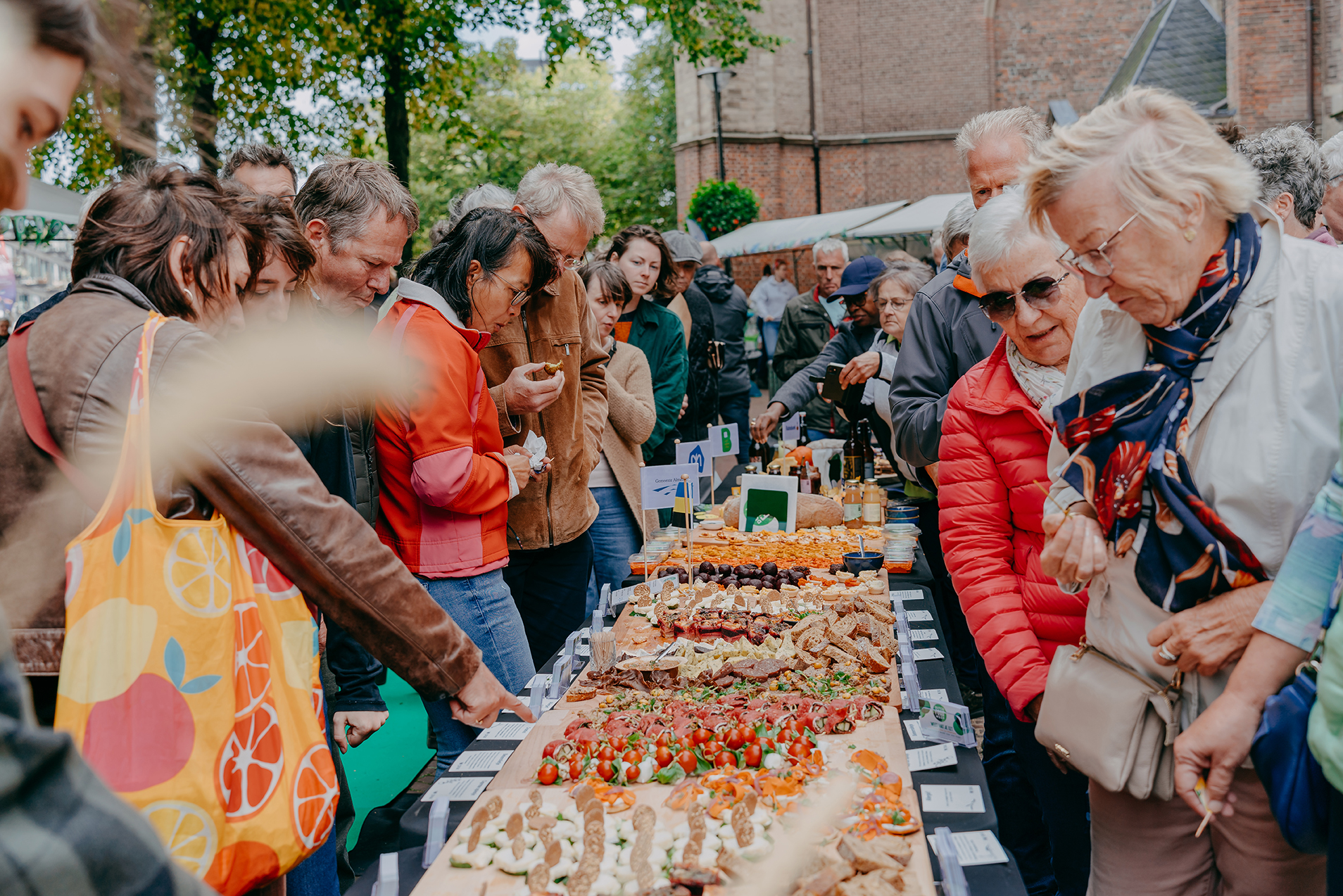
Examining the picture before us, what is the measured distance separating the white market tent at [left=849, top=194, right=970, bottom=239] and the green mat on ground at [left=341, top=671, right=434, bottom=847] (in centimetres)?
999

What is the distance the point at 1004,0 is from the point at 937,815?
21960mm

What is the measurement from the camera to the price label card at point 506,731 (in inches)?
85.1

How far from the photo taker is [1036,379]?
2027mm

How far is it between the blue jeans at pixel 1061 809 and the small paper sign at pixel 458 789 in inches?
44.7

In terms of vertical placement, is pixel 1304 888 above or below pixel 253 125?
below

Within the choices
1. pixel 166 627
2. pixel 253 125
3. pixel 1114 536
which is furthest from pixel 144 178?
pixel 253 125

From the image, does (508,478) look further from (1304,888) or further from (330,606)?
(1304,888)

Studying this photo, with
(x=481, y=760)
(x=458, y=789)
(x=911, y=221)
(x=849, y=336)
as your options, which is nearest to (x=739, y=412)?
(x=849, y=336)

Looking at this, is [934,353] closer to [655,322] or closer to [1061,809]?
[1061,809]

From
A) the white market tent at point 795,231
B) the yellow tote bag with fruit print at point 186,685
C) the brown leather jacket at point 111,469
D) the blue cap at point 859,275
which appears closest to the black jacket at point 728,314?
the blue cap at point 859,275

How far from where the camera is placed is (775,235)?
1731 centimetres

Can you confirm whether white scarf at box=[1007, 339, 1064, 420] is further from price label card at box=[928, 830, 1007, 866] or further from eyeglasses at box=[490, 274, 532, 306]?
eyeglasses at box=[490, 274, 532, 306]

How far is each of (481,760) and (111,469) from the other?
1027 millimetres

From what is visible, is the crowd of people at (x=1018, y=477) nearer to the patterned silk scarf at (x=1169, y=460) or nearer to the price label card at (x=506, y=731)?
the patterned silk scarf at (x=1169, y=460)
